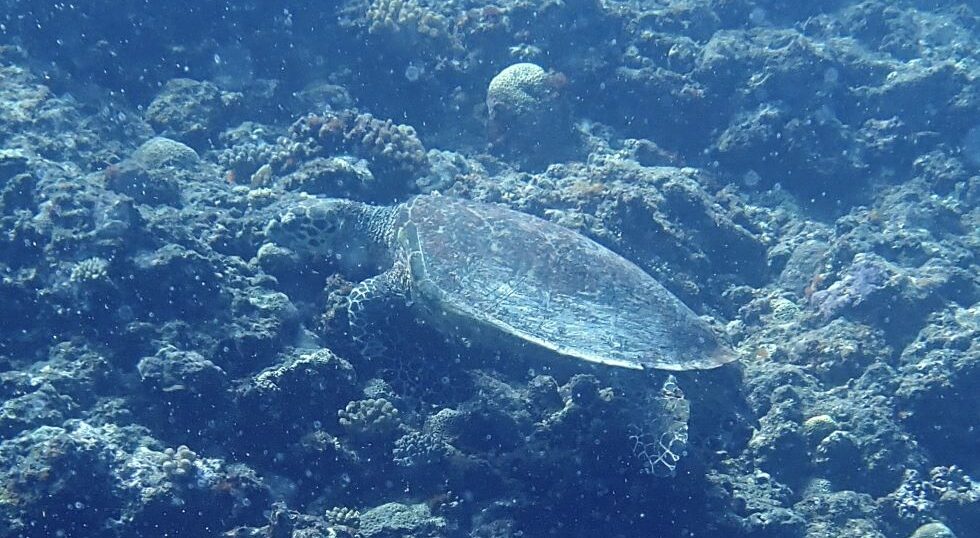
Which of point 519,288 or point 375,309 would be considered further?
point 375,309

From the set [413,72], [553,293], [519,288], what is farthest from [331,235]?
[413,72]

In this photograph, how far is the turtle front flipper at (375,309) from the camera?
21.8 feet

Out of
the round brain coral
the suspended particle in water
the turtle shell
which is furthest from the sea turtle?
the suspended particle in water

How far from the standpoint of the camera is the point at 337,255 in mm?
7562

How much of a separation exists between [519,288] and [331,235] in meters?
2.54

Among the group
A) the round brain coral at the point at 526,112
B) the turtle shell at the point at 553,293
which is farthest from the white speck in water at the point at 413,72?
the turtle shell at the point at 553,293

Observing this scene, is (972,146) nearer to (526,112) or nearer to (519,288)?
(526,112)

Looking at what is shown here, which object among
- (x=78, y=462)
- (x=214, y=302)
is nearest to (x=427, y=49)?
(x=214, y=302)

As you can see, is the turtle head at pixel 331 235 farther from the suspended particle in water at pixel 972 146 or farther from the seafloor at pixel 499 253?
the suspended particle in water at pixel 972 146

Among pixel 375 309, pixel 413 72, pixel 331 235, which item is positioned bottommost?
pixel 375 309

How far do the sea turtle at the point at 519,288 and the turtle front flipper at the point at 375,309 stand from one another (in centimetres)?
1

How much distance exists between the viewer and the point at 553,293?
645 centimetres

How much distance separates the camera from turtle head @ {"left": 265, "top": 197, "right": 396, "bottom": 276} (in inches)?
287

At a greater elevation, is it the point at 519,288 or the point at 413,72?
the point at 413,72
